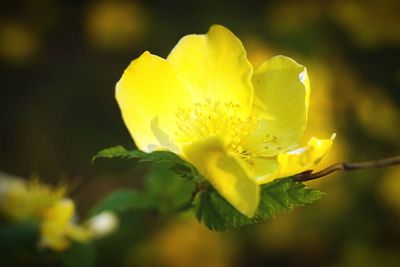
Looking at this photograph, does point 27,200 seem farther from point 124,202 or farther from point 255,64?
point 255,64

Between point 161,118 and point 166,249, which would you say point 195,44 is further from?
point 166,249

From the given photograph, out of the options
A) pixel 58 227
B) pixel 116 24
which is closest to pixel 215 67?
pixel 58 227

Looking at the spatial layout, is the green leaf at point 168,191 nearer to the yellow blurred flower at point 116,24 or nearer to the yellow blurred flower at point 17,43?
the yellow blurred flower at point 116,24

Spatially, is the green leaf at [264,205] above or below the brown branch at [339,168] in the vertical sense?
below

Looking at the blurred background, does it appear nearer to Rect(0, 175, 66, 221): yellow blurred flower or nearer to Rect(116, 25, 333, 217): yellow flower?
Rect(0, 175, 66, 221): yellow blurred flower

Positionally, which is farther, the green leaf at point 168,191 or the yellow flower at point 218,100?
the green leaf at point 168,191

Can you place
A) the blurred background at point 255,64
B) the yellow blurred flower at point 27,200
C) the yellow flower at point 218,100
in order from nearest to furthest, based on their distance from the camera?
the yellow flower at point 218,100, the yellow blurred flower at point 27,200, the blurred background at point 255,64

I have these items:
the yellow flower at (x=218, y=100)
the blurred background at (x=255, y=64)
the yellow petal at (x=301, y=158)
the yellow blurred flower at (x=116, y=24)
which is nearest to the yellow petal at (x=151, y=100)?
the yellow flower at (x=218, y=100)

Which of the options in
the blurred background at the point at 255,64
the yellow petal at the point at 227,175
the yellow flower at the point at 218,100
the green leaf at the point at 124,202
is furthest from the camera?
the blurred background at the point at 255,64
